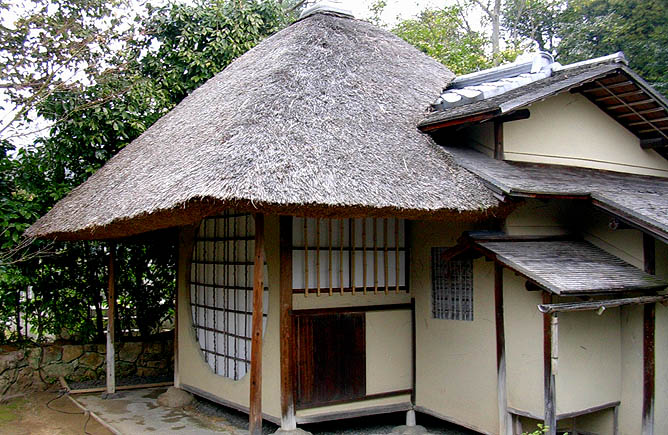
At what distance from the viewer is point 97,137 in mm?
9453

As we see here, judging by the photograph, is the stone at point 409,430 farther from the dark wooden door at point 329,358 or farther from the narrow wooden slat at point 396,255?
the narrow wooden slat at point 396,255

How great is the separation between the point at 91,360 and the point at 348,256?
5.00 m

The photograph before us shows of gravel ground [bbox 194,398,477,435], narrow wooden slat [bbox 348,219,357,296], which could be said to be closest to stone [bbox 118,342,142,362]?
gravel ground [bbox 194,398,477,435]

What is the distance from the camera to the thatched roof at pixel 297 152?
4.95 m

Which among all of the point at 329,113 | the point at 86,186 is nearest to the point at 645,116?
the point at 329,113

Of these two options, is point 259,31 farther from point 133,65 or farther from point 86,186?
point 86,186

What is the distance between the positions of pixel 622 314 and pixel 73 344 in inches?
294

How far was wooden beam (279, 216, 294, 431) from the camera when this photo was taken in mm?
5918

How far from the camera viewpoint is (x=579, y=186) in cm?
604

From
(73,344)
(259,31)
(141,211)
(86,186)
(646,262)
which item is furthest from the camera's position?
(259,31)

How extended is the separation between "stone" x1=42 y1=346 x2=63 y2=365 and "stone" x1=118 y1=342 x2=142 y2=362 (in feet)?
2.82

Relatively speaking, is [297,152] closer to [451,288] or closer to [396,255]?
[396,255]

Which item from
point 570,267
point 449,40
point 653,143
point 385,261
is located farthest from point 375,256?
point 449,40

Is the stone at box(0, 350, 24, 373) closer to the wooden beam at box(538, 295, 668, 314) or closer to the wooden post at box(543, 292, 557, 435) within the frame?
the wooden post at box(543, 292, 557, 435)
